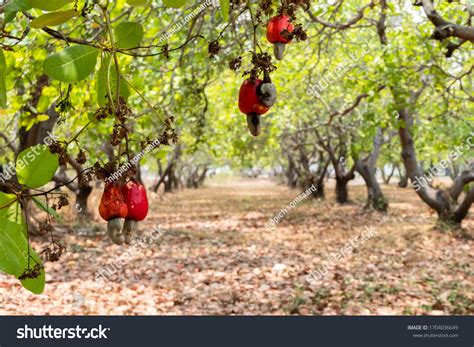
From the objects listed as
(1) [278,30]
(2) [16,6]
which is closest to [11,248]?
(2) [16,6]

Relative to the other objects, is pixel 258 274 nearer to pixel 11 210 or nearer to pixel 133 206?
pixel 11 210

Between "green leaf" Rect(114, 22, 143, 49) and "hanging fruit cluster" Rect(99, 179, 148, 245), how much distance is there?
1.18 ft

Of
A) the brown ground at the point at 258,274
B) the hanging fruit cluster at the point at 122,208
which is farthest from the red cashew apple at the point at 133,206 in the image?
the brown ground at the point at 258,274

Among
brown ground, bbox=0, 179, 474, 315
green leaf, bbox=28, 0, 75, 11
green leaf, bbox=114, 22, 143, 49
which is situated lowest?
brown ground, bbox=0, 179, 474, 315

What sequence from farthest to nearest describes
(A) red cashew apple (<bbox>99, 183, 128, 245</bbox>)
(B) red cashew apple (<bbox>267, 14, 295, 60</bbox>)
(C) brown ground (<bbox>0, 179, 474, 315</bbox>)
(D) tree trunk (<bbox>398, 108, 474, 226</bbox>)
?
(D) tree trunk (<bbox>398, 108, 474, 226</bbox>) < (C) brown ground (<bbox>0, 179, 474, 315</bbox>) < (B) red cashew apple (<bbox>267, 14, 295, 60</bbox>) < (A) red cashew apple (<bbox>99, 183, 128, 245</bbox>)

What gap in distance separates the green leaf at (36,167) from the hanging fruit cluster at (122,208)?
0.22m

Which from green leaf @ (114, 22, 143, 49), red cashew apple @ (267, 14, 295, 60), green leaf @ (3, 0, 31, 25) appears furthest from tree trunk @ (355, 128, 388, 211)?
green leaf @ (3, 0, 31, 25)

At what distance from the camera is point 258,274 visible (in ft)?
28.6

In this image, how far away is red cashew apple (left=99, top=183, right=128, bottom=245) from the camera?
1.07m

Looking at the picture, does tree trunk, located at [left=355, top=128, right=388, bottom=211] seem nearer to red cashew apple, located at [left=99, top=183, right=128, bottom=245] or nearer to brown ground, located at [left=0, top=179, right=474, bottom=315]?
brown ground, located at [left=0, top=179, right=474, bottom=315]

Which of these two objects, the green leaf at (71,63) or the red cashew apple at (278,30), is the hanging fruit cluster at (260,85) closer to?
the red cashew apple at (278,30)

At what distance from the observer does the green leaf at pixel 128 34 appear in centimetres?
122

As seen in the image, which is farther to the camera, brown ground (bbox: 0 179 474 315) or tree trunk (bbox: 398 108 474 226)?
tree trunk (bbox: 398 108 474 226)

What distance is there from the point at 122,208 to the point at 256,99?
1.29 feet
